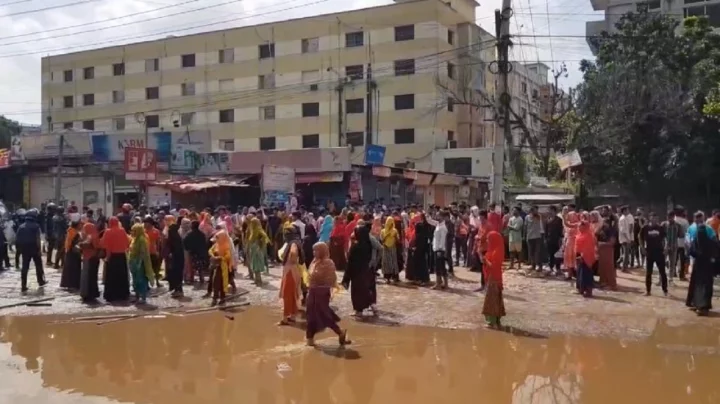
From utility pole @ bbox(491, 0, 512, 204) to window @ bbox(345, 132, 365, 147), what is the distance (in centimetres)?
2860

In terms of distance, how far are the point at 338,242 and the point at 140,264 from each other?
4.92 meters

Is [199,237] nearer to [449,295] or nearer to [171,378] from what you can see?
[449,295]

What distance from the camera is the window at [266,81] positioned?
52.5 metres

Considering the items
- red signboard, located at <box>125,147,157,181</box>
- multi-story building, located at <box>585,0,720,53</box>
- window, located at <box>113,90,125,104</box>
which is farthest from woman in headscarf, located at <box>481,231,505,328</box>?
window, located at <box>113,90,125,104</box>

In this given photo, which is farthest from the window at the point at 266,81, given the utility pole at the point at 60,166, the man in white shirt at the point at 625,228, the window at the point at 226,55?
the man in white shirt at the point at 625,228

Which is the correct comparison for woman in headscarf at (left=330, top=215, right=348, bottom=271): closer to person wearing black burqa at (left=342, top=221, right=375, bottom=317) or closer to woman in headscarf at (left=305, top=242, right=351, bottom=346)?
person wearing black burqa at (left=342, top=221, right=375, bottom=317)

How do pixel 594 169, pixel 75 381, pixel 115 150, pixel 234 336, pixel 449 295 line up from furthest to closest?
pixel 115 150 < pixel 594 169 < pixel 449 295 < pixel 234 336 < pixel 75 381

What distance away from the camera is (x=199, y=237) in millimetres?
14539

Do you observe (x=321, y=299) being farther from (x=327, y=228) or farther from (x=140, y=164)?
(x=140, y=164)

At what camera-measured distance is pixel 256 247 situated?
1542 cm

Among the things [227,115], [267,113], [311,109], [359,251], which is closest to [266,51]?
[267,113]

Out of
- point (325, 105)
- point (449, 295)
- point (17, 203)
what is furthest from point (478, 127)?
point (449, 295)

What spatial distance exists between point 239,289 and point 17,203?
24.4m

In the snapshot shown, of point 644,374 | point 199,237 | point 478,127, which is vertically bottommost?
point 644,374
